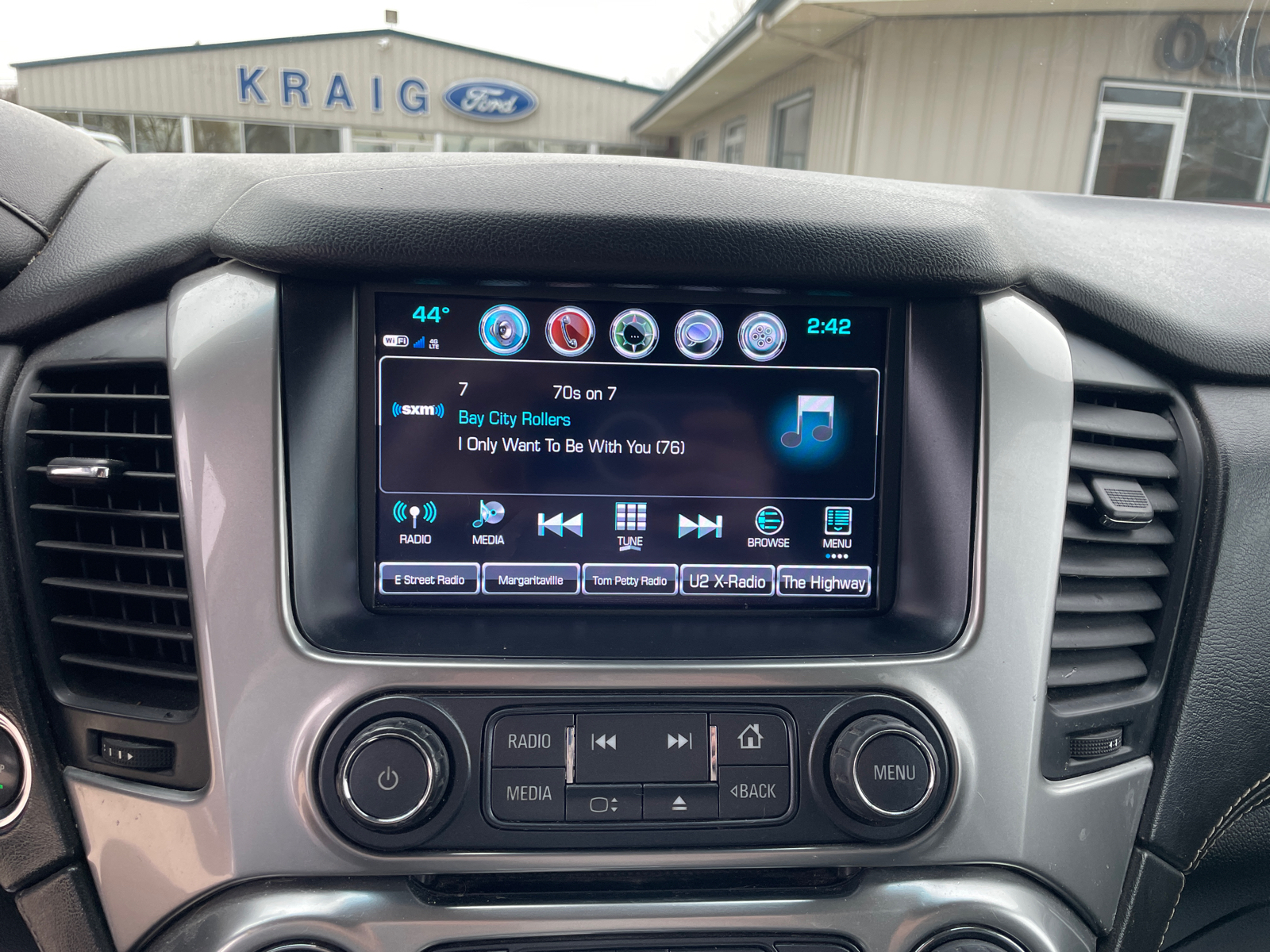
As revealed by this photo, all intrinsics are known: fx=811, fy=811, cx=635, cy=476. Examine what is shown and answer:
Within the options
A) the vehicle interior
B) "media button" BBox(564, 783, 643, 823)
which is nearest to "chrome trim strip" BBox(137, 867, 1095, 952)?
the vehicle interior

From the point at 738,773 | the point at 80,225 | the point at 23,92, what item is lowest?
the point at 738,773

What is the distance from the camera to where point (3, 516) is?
39.8 inches

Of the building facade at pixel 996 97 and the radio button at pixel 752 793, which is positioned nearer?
the radio button at pixel 752 793

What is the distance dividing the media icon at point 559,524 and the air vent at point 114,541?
17.1 inches

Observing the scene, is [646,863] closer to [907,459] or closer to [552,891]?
[552,891]

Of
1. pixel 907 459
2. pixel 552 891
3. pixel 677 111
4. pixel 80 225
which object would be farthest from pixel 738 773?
pixel 677 111

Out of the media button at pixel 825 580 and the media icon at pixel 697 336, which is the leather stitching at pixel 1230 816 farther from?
the media icon at pixel 697 336

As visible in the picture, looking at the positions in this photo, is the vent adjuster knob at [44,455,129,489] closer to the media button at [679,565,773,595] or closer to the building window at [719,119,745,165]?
the media button at [679,565,773,595]

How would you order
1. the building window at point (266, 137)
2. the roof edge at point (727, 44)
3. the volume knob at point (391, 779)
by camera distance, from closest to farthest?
the volume knob at point (391, 779) → the building window at point (266, 137) → the roof edge at point (727, 44)

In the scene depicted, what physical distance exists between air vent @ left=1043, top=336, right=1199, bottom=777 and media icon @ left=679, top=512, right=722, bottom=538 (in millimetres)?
447

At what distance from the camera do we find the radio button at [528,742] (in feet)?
3.24

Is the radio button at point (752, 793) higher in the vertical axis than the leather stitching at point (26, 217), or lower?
lower

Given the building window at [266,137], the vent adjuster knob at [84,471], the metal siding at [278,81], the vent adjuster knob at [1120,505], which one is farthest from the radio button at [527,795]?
the metal siding at [278,81]

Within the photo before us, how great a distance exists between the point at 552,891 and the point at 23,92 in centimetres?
154
